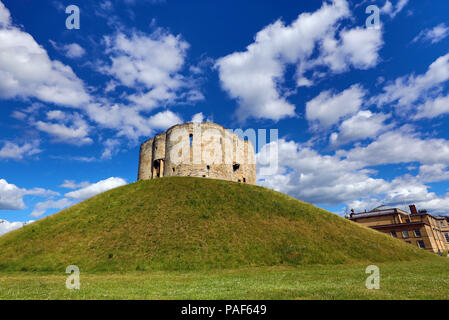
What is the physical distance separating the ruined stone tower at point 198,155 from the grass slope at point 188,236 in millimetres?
13474

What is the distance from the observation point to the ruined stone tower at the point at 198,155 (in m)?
51.1

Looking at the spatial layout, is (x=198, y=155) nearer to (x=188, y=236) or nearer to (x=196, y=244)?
(x=188, y=236)

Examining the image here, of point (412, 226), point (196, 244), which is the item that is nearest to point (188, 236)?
point (196, 244)

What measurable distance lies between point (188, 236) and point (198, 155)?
27031 millimetres

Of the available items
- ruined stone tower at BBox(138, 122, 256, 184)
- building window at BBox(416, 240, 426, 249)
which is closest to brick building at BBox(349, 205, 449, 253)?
building window at BBox(416, 240, 426, 249)

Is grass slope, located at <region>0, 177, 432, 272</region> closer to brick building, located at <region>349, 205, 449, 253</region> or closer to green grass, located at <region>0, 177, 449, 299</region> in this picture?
green grass, located at <region>0, 177, 449, 299</region>

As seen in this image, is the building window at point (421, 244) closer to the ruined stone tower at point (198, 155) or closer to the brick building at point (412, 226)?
the brick building at point (412, 226)

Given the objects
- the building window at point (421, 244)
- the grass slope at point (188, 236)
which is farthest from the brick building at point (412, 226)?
the grass slope at point (188, 236)

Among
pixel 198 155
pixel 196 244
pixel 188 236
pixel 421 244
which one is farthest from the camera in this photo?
pixel 421 244

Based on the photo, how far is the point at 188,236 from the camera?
25891mm

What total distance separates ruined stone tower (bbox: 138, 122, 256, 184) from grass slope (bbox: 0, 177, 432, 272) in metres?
13.5

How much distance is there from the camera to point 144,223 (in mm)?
28406

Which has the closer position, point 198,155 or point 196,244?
point 196,244
